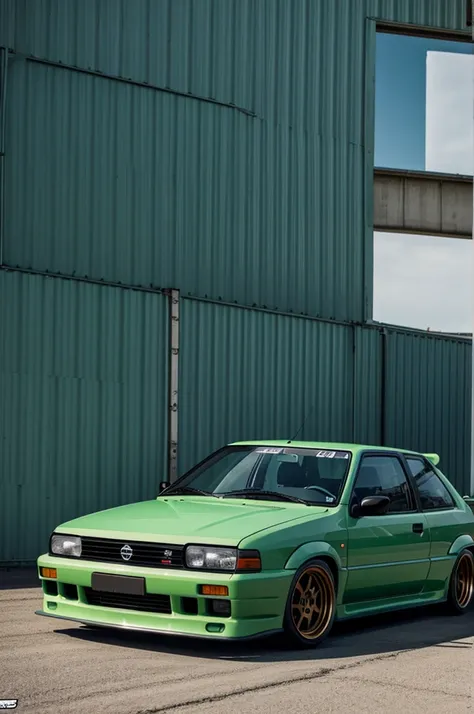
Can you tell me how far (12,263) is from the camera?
14.1 meters

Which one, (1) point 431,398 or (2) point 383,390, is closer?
(2) point 383,390

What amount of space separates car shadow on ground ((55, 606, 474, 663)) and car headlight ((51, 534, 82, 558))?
1.83 feet

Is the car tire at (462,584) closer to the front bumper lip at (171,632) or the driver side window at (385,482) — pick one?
the driver side window at (385,482)

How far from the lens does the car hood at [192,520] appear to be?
25.1 ft

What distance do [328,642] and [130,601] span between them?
152 centimetres

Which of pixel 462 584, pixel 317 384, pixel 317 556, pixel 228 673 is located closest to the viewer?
pixel 228 673

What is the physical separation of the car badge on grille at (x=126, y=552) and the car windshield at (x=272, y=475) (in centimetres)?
129

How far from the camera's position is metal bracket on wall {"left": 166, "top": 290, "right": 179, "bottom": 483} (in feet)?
51.1

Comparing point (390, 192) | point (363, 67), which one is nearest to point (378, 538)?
point (363, 67)

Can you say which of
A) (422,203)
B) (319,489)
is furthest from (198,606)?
(422,203)

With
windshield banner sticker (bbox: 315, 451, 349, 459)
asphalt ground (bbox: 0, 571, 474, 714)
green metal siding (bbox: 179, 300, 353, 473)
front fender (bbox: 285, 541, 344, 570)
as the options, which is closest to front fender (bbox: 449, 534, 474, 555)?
asphalt ground (bbox: 0, 571, 474, 714)

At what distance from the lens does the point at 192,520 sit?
26.2 feet

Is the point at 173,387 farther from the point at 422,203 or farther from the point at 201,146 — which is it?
the point at 422,203

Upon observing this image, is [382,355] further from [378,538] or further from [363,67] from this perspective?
[378,538]
